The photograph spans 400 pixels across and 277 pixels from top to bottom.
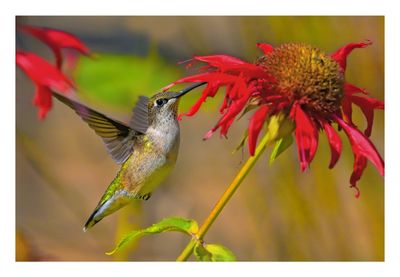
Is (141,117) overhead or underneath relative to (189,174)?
overhead

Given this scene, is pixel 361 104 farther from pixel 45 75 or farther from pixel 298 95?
pixel 45 75

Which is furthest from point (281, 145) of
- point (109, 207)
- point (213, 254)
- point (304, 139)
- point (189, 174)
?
point (189, 174)

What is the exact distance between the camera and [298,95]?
0.74 meters

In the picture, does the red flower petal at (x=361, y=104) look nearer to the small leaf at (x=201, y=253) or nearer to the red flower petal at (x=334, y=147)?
the red flower petal at (x=334, y=147)

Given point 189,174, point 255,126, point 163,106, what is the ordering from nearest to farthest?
point 255,126
point 163,106
point 189,174

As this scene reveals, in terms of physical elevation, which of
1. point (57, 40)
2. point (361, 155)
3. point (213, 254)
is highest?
point (57, 40)

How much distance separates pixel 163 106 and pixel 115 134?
73 millimetres

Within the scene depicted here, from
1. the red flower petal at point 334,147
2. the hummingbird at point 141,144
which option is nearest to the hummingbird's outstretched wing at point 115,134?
the hummingbird at point 141,144

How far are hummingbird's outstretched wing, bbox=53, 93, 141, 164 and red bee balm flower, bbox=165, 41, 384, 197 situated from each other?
0.10 meters

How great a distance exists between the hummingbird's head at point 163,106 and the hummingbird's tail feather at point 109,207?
11 cm

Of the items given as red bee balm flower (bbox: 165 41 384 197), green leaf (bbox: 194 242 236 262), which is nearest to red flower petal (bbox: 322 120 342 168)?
red bee balm flower (bbox: 165 41 384 197)

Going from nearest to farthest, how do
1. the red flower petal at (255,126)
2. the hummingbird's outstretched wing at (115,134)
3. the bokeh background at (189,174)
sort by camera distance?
1. the red flower petal at (255,126)
2. the hummingbird's outstretched wing at (115,134)
3. the bokeh background at (189,174)

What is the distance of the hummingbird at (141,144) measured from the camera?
2.60 feet
